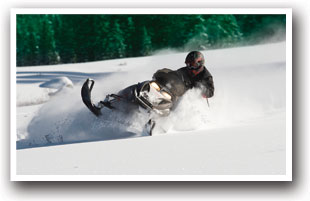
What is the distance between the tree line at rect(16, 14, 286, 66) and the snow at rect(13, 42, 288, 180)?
3849mm

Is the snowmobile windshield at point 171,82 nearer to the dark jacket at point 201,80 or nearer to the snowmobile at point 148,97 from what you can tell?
the snowmobile at point 148,97

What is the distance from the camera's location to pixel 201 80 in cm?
711

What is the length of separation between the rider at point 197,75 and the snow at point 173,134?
9.0 inches

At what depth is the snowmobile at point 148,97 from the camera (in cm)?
663

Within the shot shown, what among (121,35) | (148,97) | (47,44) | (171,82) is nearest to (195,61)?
(171,82)

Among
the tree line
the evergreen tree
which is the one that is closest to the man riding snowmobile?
the tree line

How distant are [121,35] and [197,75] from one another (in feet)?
38.8

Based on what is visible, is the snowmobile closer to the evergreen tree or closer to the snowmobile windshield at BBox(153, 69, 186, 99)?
the snowmobile windshield at BBox(153, 69, 186, 99)

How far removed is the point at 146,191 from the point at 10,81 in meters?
3.13

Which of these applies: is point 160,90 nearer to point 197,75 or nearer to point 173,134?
point 197,75

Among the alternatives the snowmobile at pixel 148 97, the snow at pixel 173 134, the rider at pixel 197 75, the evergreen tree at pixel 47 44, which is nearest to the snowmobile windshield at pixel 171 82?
the snowmobile at pixel 148 97

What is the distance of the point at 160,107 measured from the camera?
6.82 m

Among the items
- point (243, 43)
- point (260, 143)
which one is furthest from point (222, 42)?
→ point (260, 143)

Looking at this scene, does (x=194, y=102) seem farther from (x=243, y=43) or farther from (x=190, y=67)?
(x=243, y=43)
